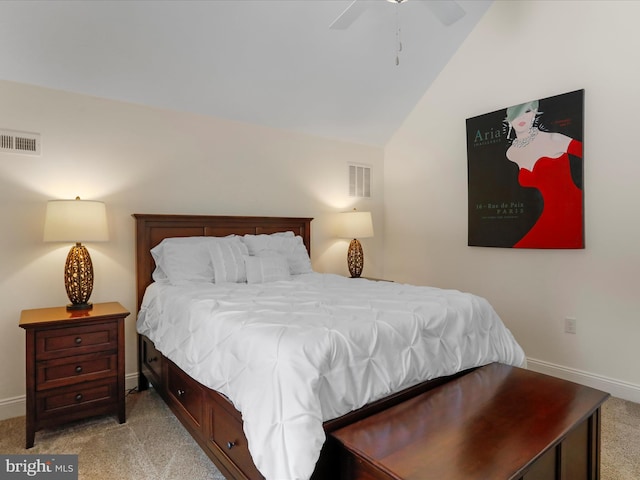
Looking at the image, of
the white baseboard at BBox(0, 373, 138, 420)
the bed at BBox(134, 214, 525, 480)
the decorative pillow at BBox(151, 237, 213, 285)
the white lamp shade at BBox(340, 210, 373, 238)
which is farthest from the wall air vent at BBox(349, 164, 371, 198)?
the white baseboard at BBox(0, 373, 138, 420)

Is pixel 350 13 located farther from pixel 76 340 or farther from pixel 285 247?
pixel 76 340

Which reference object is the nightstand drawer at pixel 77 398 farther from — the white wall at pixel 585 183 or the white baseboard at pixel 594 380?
the white baseboard at pixel 594 380

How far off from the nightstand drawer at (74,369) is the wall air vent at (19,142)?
143 cm

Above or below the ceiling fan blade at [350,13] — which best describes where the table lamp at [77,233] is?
below

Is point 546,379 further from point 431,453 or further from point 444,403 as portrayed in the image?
point 431,453

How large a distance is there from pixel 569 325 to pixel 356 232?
6.70ft

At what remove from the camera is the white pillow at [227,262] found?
292cm

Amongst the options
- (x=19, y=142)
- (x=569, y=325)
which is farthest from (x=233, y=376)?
(x=569, y=325)

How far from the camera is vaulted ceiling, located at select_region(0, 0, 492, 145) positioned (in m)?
2.47

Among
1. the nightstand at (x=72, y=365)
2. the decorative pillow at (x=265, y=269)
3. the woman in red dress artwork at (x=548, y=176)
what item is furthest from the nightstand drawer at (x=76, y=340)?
the woman in red dress artwork at (x=548, y=176)

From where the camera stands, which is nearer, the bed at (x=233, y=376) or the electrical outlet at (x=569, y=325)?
the bed at (x=233, y=376)

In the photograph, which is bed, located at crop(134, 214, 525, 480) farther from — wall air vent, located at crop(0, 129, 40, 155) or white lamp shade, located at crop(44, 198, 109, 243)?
wall air vent, located at crop(0, 129, 40, 155)

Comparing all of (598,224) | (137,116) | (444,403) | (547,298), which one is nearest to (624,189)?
(598,224)
